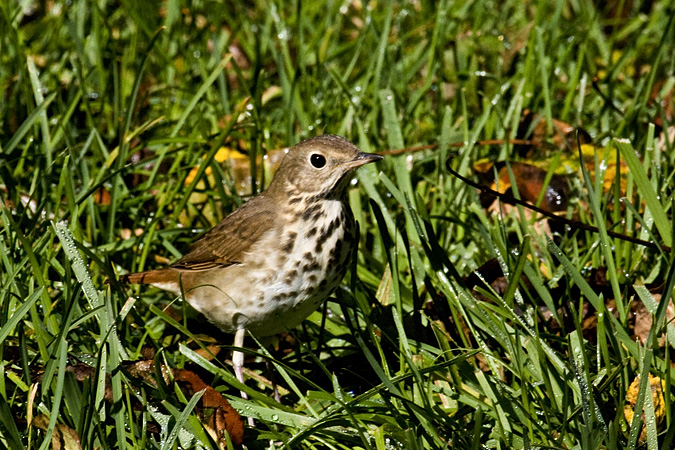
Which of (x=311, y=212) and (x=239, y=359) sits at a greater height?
(x=311, y=212)

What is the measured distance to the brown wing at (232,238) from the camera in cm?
368

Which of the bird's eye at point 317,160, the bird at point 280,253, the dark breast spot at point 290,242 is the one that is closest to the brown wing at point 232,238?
the bird at point 280,253

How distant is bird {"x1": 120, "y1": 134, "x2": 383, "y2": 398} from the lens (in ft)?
11.3

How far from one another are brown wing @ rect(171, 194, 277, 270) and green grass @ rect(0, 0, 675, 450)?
0.94 feet

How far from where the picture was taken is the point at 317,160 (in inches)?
144

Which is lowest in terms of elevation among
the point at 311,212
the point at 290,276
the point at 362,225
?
the point at 362,225

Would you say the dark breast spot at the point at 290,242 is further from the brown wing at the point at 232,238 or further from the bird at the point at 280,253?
the brown wing at the point at 232,238

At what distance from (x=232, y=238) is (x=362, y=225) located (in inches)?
31.6

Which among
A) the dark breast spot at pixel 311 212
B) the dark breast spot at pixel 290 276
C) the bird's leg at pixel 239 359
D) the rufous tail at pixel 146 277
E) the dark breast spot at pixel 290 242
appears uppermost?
the dark breast spot at pixel 311 212

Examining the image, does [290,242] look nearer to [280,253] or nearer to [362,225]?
[280,253]

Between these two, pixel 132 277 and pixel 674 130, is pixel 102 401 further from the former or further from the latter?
pixel 674 130

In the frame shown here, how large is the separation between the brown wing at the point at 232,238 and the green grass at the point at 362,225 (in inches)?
11.2

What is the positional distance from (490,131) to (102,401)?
9.18ft

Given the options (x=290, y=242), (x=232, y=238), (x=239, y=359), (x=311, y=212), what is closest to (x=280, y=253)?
(x=290, y=242)
